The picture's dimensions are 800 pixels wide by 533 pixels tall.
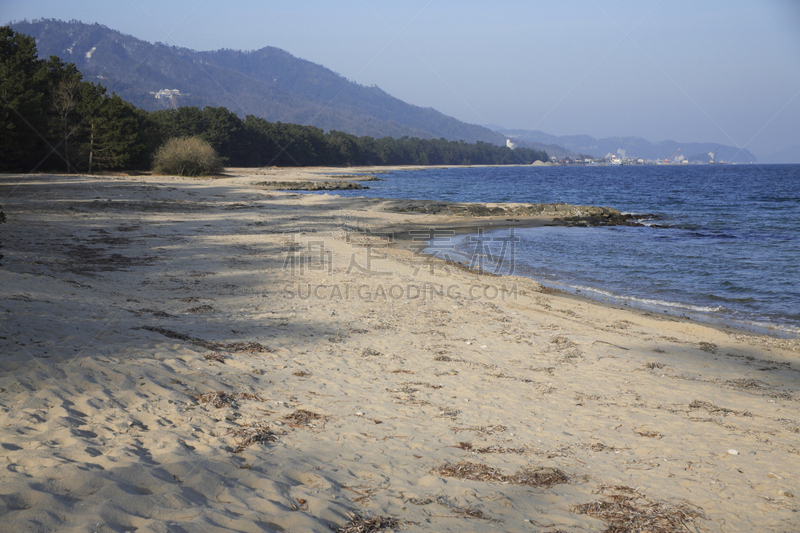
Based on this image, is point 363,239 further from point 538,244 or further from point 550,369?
point 550,369

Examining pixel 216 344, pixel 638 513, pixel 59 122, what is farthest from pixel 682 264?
pixel 59 122

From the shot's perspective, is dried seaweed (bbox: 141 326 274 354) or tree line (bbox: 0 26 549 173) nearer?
dried seaweed (bbox: 141 326 274 354)

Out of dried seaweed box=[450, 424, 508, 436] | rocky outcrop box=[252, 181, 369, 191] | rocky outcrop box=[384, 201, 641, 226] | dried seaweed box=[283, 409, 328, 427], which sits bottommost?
dried seaweed box=[450, 424, 508, 436]

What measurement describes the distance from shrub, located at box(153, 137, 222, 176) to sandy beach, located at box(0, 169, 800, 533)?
3560 cm

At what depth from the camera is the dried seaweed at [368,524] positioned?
3.01 meters

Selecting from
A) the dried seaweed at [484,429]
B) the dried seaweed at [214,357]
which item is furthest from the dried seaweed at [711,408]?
the dried seaweed at [214,357]

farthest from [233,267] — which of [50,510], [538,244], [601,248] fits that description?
[601,248]

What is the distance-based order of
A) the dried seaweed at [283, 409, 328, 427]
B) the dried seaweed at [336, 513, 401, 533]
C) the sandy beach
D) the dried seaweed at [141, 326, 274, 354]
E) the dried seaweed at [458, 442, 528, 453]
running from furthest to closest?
the dried seaweed at [141, 326, 274, 354] < the dried seaweed at [283, 409, 328, 427] < the dried seaweed at [458, 442, 528, 453] < the sandy beach < the dried seaweed at [336, 513, 401, 533]

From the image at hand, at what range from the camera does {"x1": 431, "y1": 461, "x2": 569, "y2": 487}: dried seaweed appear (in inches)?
151

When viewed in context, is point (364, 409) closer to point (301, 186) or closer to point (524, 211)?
point (524, 211)

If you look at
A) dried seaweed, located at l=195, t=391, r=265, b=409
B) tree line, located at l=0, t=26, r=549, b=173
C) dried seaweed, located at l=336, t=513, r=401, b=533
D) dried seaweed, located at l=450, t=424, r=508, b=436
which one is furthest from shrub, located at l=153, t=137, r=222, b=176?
dried seaweed, located at l=336, t=513, r=401, b=533

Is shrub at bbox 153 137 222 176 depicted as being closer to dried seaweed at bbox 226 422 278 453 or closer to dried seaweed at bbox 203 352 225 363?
dried seaweed at bbox 203 352 225 363

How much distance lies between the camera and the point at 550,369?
6.77 metres

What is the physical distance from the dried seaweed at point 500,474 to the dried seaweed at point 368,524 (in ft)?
2.73
